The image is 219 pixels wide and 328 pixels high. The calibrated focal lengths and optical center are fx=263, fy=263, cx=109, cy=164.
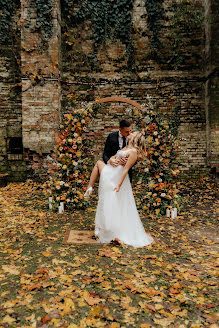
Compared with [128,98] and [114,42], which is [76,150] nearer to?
[128,98]

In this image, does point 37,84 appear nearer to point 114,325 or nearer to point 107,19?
point 107,19

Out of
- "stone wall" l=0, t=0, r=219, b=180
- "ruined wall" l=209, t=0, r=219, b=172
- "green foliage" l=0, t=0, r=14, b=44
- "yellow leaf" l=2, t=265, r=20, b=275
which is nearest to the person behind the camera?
"yellow leaf" l=2, t=265, r=20, b=275

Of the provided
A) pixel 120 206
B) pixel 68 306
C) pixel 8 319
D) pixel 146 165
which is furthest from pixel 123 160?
pixel 8 319

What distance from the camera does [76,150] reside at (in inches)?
226

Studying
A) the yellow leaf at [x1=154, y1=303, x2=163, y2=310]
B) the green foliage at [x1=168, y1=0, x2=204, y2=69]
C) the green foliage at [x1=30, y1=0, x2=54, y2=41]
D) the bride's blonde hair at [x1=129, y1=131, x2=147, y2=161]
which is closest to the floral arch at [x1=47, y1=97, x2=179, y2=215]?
the bride's blonde hair at [x1=129, y1=131, x2=147, y2=161]

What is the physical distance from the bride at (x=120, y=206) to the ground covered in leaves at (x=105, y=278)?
0.64 ft

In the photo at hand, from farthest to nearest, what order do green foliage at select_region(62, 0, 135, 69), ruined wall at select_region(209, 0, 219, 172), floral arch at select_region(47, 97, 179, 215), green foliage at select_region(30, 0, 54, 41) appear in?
green foliage at select_region(62, 0, 135, 69) → ruined wall at select_region(209, 0, 219, 172) → green foliage at select_region(30, 0, 54, 41) → floral arch at select_region(47, 97, 179, 215)

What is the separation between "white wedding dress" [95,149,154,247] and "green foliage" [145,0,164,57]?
19.8 ft

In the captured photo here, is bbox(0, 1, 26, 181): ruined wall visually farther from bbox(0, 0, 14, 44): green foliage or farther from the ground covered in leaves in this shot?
the ground covered in leaves

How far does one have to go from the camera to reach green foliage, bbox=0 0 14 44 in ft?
27.8

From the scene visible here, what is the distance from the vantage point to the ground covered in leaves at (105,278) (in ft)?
7.45

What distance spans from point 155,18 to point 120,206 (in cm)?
726

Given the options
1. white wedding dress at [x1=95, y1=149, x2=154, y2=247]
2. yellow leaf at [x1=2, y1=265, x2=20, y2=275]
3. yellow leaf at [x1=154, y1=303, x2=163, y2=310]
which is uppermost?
white wedding dress at [x1=95, y1=149, x2=154, y2=247]

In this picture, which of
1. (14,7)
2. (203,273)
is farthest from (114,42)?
(203,273)
